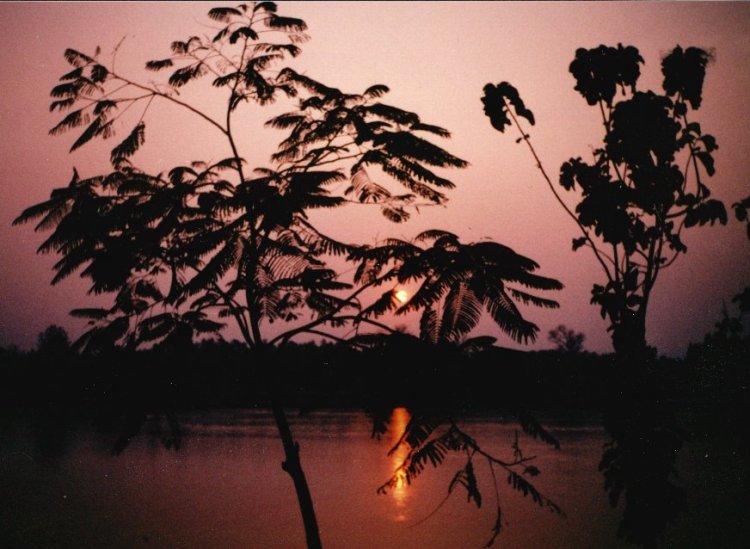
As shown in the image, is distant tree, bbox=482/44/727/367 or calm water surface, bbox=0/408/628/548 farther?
calm water surface, bbox=0/408/628/548

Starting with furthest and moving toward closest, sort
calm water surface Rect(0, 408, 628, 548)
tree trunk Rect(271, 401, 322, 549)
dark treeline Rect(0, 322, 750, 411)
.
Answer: calm water surface Rect(0, 408, 628, 548)
tree trunk Rect(271, 401, 322, 549)
dark treeline Rect(0, 322, 750, 411)

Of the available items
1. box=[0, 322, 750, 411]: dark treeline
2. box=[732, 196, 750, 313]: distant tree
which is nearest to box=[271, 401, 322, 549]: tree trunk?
box=[0, 322, 750, 411]: dark treeline

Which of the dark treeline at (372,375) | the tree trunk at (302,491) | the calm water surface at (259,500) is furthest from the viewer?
the calm water surface at (259,500)

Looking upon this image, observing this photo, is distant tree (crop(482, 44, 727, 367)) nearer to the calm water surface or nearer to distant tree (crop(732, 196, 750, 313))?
distant tree (crop(732, 196, 750, 313))

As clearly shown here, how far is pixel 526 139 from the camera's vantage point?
6500 millimetres

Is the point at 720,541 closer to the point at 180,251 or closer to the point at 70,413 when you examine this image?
the point at 180,251

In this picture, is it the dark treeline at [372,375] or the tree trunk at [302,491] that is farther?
the tree trunk at [302,491]

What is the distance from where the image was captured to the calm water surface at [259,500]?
21.8 meters

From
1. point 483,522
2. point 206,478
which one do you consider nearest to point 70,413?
point 206,478

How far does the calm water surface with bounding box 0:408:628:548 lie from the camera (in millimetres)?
21781

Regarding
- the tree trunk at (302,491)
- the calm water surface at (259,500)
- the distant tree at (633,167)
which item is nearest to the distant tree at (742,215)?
the distant tree at (633,167)

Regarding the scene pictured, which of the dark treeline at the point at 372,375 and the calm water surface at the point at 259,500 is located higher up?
the dark treeline at the point at 372,375

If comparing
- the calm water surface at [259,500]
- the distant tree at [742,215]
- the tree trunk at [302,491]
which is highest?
the distant tree at [742,215]

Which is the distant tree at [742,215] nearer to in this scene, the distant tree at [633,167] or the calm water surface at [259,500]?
the distant tree at [633,167]
